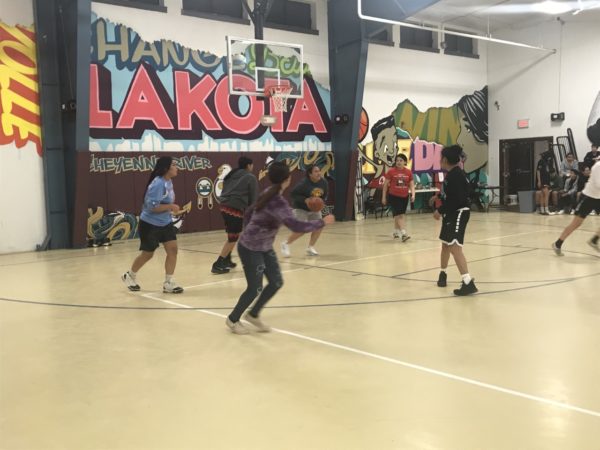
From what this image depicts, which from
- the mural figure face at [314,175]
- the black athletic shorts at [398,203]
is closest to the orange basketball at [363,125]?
the black athletic shorts at [398,203]

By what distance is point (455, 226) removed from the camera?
676 centimetres

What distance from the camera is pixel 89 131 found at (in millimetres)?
12711

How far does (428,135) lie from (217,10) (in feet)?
27.5

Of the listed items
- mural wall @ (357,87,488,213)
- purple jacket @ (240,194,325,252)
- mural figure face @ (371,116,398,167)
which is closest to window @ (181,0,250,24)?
mural wall @ (357,87,488,213)

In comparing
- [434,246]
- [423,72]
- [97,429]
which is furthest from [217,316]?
[423,72]

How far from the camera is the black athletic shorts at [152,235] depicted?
6.91m

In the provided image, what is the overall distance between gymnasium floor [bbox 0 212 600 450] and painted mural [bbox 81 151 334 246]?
15.7 ft

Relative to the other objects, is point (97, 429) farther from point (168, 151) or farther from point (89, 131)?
point (168, 151)

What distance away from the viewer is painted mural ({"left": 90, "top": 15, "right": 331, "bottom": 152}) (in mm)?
13266

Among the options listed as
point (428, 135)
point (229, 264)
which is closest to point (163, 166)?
point (229, 264)

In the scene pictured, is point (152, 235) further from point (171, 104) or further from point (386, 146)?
point (386, 146)

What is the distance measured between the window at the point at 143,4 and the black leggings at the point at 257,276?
1026 cm

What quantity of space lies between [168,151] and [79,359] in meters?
10.1

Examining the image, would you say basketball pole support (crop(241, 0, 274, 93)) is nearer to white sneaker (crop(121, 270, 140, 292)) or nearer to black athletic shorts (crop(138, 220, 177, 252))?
white sneaker (crop(121, 270, 140, 292))
